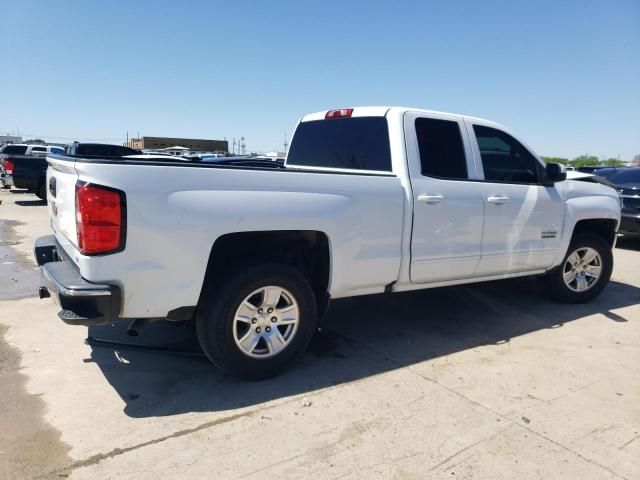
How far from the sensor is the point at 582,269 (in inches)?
219

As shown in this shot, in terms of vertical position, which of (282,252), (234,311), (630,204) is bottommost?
(234,311)

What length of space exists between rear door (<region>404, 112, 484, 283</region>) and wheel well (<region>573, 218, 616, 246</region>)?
199 centimetres

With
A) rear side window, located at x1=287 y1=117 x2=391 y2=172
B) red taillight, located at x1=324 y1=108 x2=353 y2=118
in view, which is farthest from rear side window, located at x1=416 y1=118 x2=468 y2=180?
red taillight, located at x1=324 y1=108 x2=353 y2=118

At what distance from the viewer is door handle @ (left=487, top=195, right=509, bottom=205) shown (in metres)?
4.36

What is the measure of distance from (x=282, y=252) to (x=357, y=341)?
47.8 inches

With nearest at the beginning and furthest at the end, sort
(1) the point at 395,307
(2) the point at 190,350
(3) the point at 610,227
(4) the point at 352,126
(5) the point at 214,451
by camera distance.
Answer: (5) the point at 214,451, (2) the point at 190,350, (4) the point at 352,126, (1) the point at 395,307, (3) the point at 610,227

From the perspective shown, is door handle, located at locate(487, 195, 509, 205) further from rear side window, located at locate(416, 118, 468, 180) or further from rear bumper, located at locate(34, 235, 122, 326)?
rear bumper, located at locate(34, 235, 122, 326)

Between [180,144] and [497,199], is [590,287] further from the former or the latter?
[180,144]

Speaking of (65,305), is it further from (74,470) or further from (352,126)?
(352,126)

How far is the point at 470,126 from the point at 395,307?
209 cm

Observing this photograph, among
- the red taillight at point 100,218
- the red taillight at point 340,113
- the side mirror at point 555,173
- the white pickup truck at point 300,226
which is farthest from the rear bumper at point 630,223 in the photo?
the red taillight at point 100,218

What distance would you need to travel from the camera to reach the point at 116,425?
2861 mm

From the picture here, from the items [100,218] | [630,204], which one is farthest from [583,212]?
[630,204]

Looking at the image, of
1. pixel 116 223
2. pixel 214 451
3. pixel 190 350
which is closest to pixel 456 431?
pixel 214 451
